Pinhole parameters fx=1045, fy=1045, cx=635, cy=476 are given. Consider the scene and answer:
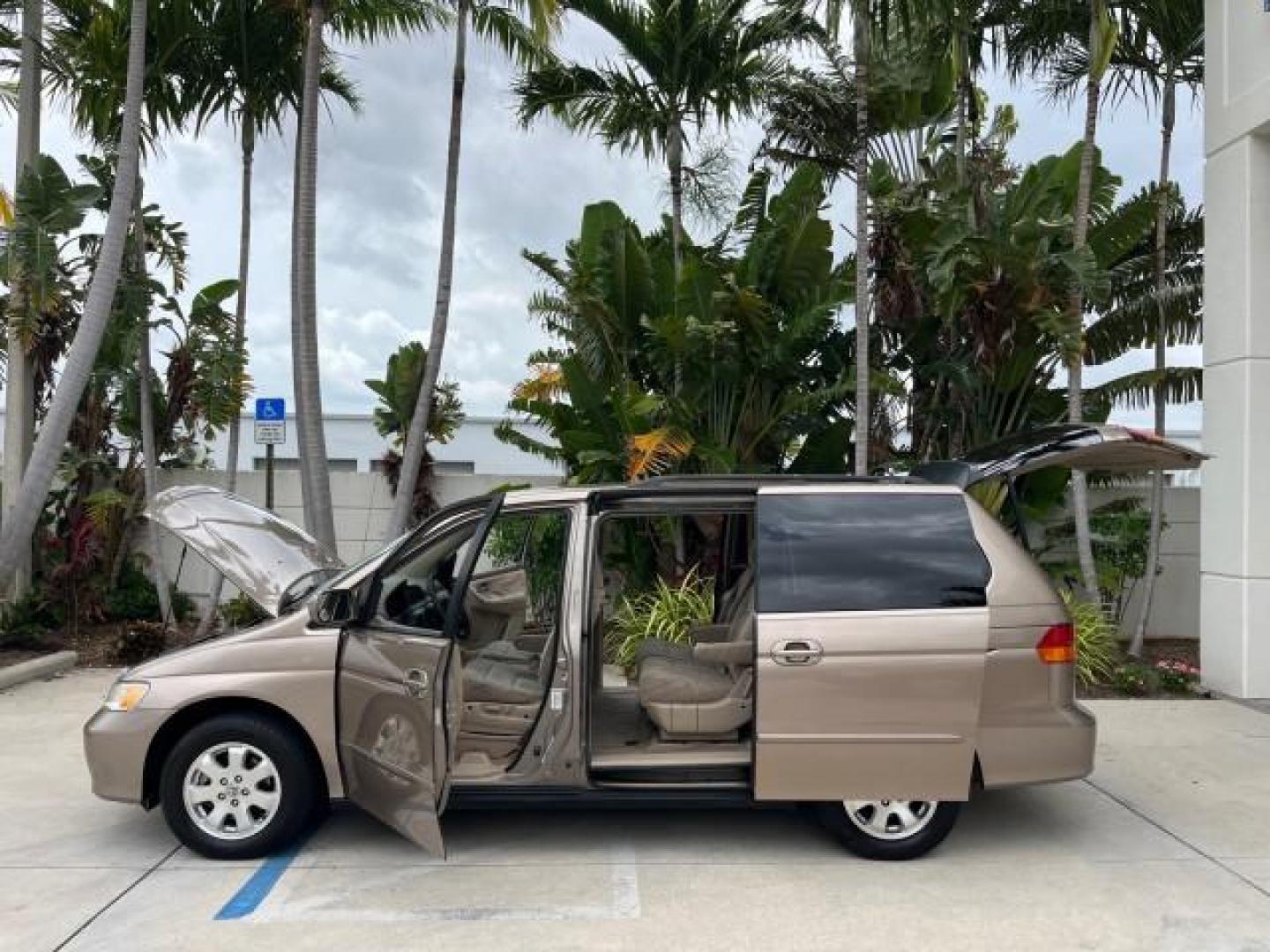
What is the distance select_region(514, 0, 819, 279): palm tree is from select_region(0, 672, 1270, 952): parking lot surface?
734cm

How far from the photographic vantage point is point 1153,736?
7453 mm

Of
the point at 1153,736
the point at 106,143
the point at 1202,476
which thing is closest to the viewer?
the point at 1153,736

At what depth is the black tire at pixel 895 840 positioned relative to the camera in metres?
4.92

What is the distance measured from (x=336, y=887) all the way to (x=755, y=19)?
903 centimetres

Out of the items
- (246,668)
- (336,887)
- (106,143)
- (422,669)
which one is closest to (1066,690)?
(422,669)

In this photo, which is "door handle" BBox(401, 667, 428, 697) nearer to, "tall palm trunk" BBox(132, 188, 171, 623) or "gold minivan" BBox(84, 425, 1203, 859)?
"gold minivan" BBox(84, 425, 1203, 859)

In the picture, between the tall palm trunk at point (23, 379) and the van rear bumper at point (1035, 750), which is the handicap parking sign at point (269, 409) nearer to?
the tall palm trunk at point (23, 379)

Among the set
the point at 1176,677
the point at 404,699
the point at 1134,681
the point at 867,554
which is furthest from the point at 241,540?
the point at 1176,677

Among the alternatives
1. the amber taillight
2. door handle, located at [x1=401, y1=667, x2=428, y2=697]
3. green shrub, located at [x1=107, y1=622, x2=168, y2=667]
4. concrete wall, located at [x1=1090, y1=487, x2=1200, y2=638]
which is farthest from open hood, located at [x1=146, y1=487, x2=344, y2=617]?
concrete wall, located at [x1=1090, y1=487, x2=1200, y2=638]

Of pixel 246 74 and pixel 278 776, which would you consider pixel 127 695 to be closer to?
pixel 278 776

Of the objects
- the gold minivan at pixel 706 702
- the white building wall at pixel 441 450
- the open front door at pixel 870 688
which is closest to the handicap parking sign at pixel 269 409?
the gold minivan at pixel 706 702

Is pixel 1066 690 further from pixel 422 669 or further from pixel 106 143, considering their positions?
pixel 106 143

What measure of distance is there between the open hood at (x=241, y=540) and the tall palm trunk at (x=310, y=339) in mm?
4189

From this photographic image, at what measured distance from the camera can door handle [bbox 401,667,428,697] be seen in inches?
180
